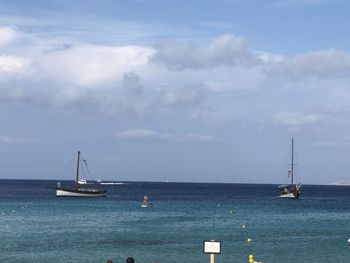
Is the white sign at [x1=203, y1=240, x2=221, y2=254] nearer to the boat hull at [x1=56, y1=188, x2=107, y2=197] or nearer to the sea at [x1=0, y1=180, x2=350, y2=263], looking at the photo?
the sea at [x1=0, y1=180, x2=350, y2=263]

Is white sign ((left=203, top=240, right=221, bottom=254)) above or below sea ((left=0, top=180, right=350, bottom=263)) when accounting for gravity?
above

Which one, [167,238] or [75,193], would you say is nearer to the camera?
[167,238]

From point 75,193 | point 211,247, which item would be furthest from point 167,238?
point 75,193

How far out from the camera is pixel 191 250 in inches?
2114

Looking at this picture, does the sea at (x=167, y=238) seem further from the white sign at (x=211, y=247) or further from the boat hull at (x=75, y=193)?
the boat hull at (x=75, y=193)

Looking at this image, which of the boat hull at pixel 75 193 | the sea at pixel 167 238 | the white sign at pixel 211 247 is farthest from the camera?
the boat hull at pixel 75 193

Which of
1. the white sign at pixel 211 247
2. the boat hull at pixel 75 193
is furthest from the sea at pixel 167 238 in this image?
the boat hull at pixel 75 193

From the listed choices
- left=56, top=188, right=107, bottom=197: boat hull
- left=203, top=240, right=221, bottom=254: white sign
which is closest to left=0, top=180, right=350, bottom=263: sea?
left=203, top=240, right=221, bottom=254: white sign

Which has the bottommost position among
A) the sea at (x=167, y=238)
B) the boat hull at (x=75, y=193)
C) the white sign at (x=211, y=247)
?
the sea at (x=167, y=238)

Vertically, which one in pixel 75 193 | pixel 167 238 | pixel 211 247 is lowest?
pixel 167 238

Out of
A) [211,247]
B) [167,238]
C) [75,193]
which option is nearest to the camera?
[211,247]

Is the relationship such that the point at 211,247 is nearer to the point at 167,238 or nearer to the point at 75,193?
the point at 167,238

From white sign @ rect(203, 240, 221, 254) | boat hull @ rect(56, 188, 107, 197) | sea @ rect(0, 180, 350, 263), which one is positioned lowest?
sea @ rect(0, 180, 350, 263)

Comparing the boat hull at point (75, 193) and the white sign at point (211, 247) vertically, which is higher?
the white sign at point (211, 247)
